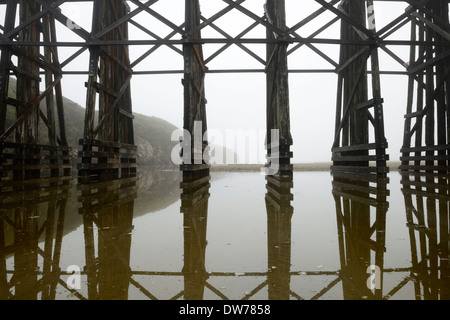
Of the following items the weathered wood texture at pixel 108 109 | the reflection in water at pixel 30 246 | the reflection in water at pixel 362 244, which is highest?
the weathered wood texture at pixel 108 109

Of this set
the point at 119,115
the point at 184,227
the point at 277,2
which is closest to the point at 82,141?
the point at 119,115

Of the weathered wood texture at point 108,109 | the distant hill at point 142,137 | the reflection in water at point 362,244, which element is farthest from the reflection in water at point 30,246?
the distant hill at point 142,137

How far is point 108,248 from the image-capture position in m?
2.26

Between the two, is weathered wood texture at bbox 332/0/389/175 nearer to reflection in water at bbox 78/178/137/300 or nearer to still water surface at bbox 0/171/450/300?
still water surface at bbox 0/171/450/300

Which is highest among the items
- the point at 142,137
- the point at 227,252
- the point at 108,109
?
the point at 142,137

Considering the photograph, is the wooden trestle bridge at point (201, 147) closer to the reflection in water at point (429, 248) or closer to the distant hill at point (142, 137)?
the reflection in water at point (429, 248)

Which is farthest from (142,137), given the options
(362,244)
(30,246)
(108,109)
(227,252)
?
(362,244)

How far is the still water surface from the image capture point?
60.5 inches

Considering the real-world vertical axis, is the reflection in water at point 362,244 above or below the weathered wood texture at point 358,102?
below

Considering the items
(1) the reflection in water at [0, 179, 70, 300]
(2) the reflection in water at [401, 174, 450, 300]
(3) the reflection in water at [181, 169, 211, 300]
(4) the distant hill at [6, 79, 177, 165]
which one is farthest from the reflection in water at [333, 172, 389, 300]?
(4) the distant hill at [6, 79, 177, 165]

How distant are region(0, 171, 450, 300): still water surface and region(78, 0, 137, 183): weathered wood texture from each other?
362cm

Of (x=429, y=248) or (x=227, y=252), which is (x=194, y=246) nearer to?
(x=227, y=252)

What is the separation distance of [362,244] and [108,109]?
25.5ft

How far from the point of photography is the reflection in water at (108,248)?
1.55 meters
